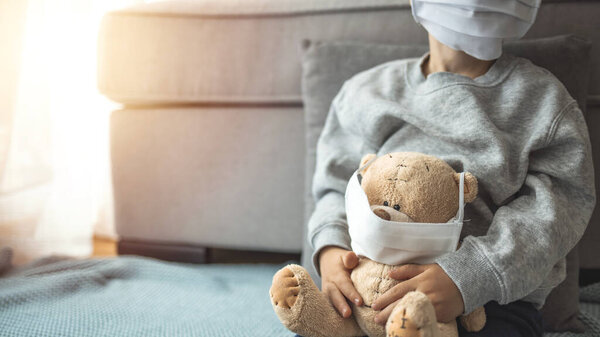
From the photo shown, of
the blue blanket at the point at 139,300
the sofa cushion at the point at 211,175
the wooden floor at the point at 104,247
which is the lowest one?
the wooden floor at the point at 104,247

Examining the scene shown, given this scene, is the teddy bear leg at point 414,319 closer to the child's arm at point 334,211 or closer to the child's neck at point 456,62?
the child's arm at point 334,211

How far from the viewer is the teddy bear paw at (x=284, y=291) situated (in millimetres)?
562

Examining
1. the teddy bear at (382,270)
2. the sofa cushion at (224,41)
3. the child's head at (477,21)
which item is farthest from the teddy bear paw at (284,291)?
the sofa cushion at (224,41)

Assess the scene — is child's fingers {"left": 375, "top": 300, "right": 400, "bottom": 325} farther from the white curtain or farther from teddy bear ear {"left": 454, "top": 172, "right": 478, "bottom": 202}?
the white curtain

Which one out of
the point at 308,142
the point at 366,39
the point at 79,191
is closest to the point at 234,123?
the point at 308,142

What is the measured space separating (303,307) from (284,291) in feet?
0.10

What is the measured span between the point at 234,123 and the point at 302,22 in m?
0.26

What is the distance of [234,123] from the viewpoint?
3.57 ft

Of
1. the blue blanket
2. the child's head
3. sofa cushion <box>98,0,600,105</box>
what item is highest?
the child's head

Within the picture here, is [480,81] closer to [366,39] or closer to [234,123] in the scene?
[366,39]

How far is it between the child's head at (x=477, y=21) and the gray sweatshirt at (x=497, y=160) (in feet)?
0.18

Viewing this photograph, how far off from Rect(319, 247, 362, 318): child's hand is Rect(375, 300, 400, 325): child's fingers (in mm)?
36

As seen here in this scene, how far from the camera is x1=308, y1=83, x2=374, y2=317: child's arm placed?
0.61 meters

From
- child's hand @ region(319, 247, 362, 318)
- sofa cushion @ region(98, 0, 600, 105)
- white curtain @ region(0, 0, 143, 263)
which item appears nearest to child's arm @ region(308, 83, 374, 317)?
child's hand @ region(319, 247, 362, 318)
